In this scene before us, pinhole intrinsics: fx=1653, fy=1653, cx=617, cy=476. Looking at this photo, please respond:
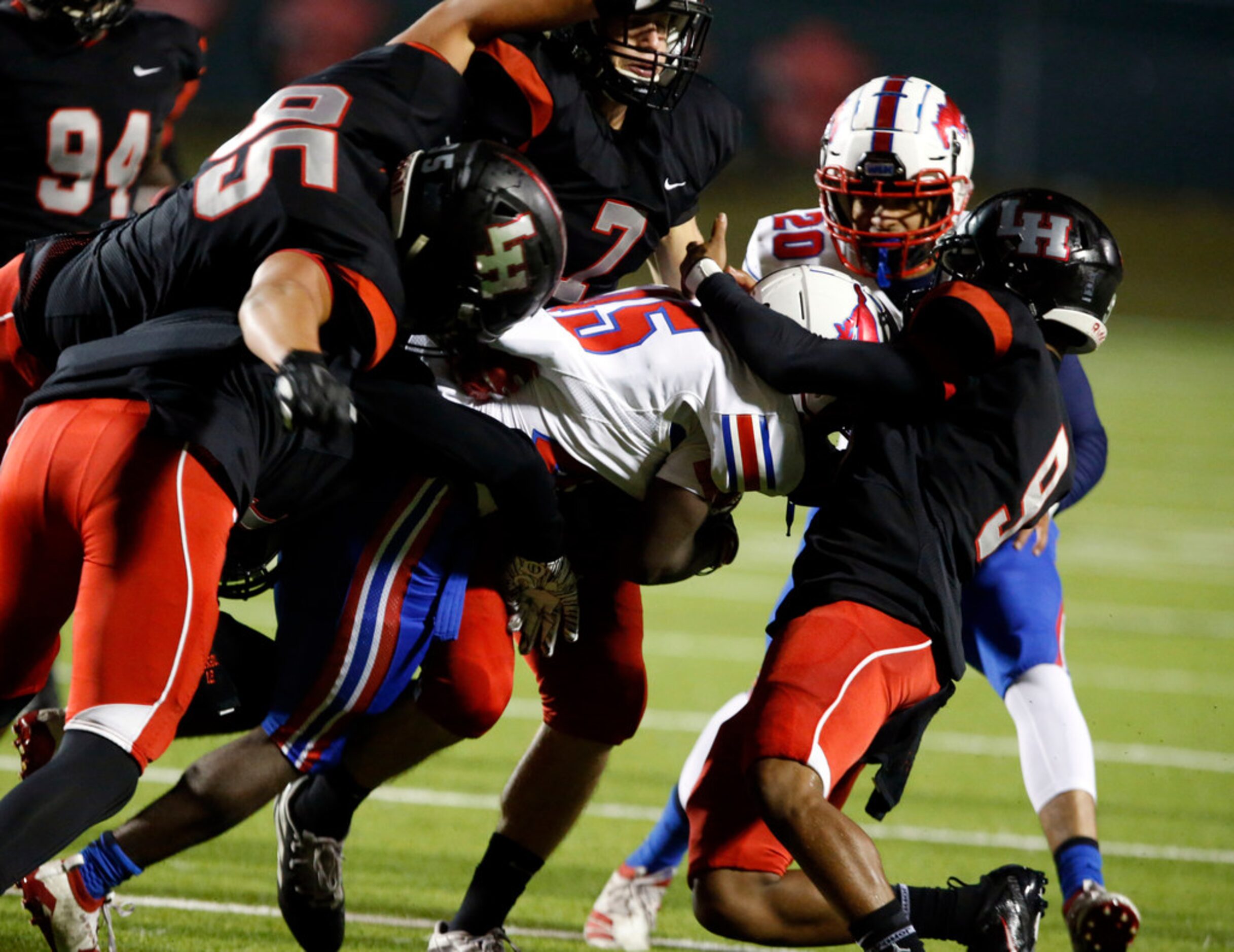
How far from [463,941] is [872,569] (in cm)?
111

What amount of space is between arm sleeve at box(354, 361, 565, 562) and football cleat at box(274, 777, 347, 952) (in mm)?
753

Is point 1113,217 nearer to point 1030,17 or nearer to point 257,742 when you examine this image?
point 1030,17

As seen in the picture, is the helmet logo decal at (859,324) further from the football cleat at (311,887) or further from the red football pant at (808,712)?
the football cleat at (311,887)

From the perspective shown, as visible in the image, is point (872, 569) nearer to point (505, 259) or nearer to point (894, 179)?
point (505, 259)

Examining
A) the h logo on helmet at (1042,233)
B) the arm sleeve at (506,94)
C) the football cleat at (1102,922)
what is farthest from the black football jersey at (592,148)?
the football cleat at (1102,922)

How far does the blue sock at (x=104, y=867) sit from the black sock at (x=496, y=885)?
688mm

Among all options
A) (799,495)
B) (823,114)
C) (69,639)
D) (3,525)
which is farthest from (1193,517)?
(823,114)

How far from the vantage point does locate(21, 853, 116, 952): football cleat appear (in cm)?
275

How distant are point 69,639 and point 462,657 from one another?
3.56m

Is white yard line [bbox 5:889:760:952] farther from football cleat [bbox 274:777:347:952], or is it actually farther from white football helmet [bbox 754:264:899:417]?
white football helmet [bbox 754:264:899:417]

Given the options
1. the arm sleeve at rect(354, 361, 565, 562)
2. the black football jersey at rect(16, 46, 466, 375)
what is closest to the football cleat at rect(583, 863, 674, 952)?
the arm sleeve at rect(354, 361, 565, 562)

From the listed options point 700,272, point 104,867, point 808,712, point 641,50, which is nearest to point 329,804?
point 104,867

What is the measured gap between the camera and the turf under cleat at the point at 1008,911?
2818mm

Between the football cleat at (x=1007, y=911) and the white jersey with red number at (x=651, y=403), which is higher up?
the white jersey with red number at (x=651, y=403)
